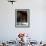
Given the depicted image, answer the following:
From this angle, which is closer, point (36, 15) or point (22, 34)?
point (22, 34)

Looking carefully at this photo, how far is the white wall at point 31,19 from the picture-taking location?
5605mm

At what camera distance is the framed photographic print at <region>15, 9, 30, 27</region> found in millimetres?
5629

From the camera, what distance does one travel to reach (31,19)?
5.61 meters

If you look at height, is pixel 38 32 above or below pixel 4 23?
below

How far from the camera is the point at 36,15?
561cm

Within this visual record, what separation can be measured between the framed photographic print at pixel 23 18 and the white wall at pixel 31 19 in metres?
0.12

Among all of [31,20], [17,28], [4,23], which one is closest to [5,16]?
[4,23]

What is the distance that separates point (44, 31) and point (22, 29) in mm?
895

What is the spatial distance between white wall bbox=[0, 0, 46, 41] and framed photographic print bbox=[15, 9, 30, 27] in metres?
0.12

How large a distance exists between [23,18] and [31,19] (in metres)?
0.33

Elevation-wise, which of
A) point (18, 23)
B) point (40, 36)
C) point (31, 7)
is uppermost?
point (31, 7)

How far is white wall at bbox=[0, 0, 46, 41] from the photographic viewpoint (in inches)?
A: 221

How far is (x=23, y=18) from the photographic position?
18.6 ft

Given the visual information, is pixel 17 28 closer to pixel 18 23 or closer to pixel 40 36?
pixel 18 23
